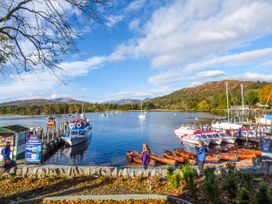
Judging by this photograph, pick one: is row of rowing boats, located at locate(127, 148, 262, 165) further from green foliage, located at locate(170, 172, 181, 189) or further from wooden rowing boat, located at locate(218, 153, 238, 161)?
green foliage, located at locate(170, 172, 181, 189)

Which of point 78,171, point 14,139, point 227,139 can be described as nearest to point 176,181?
point 78,171

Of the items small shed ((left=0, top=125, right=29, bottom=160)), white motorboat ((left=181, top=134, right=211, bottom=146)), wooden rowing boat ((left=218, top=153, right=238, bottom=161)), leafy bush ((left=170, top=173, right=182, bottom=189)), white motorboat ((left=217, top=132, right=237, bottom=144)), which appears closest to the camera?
leafy bush ((left=170, top=173, right=182, bottom=189))

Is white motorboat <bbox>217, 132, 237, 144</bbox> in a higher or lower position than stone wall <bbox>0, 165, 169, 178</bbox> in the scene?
lower

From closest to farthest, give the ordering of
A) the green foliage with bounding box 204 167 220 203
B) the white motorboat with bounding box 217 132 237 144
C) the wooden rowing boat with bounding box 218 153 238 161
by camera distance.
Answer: the green foliage with bounding box 204 167 220 203 < the wooden rowing boat with bounding box 218 153 238 161 < the white motorboat with bounding box 217 132 237 144

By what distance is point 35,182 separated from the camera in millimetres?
11719

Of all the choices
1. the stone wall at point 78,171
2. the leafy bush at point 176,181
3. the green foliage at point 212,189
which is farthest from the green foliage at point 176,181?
the stone wall at point 78,171

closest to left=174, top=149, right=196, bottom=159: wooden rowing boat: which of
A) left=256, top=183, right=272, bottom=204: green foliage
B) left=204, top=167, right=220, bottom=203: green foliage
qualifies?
left=204, top=167, right=220, bottom=203: green foliage

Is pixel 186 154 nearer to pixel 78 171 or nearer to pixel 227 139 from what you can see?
pixel 227 139

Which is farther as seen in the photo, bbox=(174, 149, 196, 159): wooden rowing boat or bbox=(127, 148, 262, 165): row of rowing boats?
bbox=(174, 149, 196, 159): wooden rowing boat

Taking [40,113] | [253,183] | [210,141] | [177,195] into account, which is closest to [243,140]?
[210,141]

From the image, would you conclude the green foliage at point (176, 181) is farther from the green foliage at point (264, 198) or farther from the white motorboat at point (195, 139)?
the white motorboat at point (195, 139)

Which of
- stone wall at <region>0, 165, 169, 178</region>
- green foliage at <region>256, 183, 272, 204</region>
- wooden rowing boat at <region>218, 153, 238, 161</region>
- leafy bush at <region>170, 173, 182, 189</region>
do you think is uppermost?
green foliage at <region>256, 183, 272, 204</region>

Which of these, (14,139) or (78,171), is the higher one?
(14,139)

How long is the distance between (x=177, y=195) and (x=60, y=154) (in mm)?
29503
